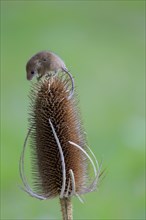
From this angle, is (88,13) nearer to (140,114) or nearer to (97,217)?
(140,114)

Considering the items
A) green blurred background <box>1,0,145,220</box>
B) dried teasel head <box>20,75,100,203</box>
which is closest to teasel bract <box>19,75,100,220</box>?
dried teasel head <box>20,75,100,203</box>

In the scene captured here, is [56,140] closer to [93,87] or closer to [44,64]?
[44,64]

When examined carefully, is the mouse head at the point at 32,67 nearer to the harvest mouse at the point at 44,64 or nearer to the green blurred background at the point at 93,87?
the harvest mouse at the point at 44,64

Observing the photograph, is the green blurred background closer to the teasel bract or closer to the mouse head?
the teasel bract

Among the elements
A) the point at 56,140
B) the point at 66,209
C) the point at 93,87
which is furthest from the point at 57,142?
the point at 93,87

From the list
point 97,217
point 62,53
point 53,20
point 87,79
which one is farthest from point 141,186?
point 53,20

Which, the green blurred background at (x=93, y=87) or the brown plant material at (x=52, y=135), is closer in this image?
the brown plant material at (x=52, y=135)

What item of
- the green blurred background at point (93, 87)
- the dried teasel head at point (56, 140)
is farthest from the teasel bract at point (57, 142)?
the green blurred background at point (93, 87)
